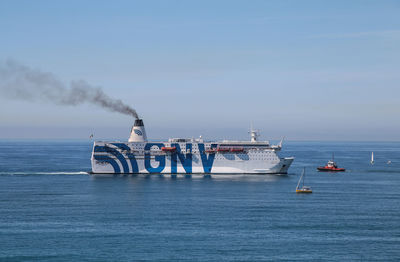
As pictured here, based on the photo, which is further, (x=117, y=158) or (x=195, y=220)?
(x=117, y=158)

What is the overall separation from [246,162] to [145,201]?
29605mm

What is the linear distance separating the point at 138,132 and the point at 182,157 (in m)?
8.46

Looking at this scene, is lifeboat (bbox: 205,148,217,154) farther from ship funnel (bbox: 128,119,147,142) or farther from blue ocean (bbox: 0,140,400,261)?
ship funnel (bbox: 128,119,147,142)

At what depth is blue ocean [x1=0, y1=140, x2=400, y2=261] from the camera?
136 feet

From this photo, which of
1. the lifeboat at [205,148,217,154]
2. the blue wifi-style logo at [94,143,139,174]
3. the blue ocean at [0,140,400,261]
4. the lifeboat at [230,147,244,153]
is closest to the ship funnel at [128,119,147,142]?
the blue wifi-style logo at [94,143,139,174]

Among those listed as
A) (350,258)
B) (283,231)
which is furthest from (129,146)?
(350,258)

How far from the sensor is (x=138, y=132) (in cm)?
9262

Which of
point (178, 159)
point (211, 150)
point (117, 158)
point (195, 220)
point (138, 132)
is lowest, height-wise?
point (195, 220)

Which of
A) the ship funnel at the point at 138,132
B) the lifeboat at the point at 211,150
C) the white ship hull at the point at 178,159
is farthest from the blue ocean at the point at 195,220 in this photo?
the ship funnel at the point at 138,132

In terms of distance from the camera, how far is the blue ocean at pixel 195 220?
41.5m

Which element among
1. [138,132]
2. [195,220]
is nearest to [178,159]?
[138,132]

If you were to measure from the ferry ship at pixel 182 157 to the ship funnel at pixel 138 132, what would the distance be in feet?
2.30

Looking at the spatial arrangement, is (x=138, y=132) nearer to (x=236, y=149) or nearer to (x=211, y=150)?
(x=211, y=150)

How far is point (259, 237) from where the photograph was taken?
46094mm
